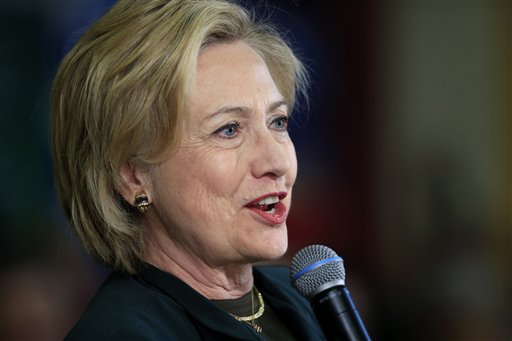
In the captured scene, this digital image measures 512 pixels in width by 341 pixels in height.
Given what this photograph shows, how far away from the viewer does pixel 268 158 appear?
1.91m

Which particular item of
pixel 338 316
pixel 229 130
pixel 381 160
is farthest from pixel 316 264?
pixel 381 160

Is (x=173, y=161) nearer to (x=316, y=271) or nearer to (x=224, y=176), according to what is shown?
(x=224, y=176)

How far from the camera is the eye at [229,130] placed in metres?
1.91

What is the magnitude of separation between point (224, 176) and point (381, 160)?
7.72ft

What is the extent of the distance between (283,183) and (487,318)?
223cm

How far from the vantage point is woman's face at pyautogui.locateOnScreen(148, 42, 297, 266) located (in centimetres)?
188

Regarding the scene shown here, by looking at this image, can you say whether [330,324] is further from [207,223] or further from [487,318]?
[487,318]

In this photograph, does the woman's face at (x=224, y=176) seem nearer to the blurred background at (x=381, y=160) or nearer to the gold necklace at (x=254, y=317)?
the gold necklace at (x=254, y=317)

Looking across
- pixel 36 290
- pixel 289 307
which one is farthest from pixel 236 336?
pixel 36 290

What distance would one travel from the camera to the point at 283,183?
195 cm

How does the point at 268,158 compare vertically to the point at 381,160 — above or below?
above

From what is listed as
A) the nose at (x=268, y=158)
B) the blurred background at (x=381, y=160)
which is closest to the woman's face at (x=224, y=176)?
the nose at (x=268, y=158)

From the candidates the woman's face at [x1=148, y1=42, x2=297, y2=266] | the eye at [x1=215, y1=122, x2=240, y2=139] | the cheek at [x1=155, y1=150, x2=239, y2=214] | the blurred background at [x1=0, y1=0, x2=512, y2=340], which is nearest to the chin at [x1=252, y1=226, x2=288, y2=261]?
the woman's face at [x1=148, y1=42, x2=297, y2=266]

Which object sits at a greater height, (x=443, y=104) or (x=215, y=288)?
(x=215, y=288)
